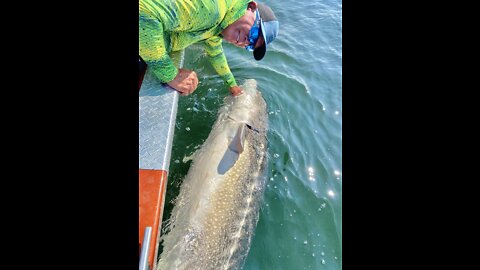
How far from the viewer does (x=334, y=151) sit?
457 cm

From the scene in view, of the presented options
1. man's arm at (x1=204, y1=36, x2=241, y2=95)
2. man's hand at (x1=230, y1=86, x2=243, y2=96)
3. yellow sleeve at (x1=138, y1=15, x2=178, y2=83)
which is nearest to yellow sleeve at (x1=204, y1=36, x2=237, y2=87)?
man's arm at (x1=204, y1=36, x2=241, y2=95)

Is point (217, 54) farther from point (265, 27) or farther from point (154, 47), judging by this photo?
point (154, 47)

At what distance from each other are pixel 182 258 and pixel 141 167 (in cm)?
77

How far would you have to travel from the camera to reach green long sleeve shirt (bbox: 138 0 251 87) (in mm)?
2779

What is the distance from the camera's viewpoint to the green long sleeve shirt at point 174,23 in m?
2.78

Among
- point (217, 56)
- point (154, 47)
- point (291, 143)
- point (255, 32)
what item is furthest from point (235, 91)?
point (154, 47)

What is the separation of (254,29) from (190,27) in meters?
0.57

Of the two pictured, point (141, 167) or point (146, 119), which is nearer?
point (141, 167)

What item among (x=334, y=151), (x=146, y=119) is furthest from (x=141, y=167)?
(x=334, y=151)
